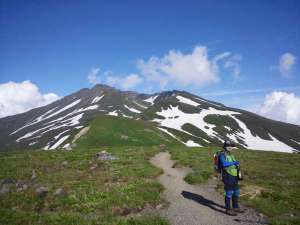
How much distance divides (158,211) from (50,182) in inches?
437

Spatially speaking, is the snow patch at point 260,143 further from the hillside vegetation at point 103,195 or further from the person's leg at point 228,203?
the person's leg at point 228,203

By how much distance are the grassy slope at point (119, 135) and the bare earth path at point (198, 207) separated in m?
51.1

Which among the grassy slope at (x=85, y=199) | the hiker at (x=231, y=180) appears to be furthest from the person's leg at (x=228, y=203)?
the grassy slope at (x=85, y=199)

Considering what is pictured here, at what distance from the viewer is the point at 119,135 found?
259 ft

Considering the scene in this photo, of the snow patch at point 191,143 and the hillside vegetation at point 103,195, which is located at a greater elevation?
the snow patch at point 191,143

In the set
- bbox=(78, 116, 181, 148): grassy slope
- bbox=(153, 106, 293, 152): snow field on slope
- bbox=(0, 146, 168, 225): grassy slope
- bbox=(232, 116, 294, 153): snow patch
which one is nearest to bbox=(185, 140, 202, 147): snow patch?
bbox=(78, 116, 181, 148): grassy slope

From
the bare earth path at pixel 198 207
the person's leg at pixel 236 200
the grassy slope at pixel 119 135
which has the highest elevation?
the grassy slope at pixel 119 135

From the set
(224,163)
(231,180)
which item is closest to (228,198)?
(231,180)

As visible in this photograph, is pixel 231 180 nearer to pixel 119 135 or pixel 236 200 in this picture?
pixel 236 200

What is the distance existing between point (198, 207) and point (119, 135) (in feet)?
213

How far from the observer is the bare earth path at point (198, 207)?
41.7ft

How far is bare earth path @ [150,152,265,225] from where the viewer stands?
12.7 metres

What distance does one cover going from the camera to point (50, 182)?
72.0 ft

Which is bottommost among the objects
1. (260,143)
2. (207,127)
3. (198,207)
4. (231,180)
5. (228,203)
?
(198,207)
